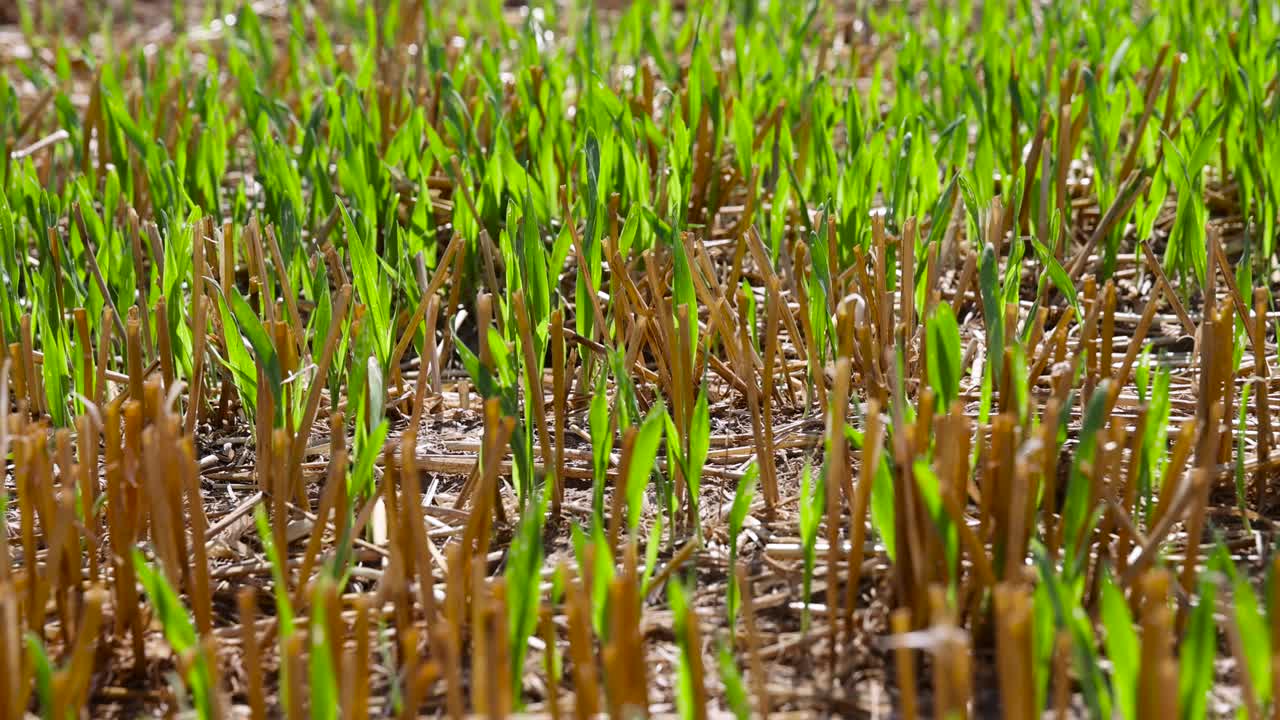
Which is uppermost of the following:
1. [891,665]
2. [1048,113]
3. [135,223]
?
→ [1048,113]

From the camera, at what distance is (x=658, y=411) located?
115 cm

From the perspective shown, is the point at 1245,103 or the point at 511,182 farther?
the point at 1245,103

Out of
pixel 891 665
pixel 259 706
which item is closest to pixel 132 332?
pixel 259 706

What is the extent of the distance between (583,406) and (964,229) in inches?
30.6

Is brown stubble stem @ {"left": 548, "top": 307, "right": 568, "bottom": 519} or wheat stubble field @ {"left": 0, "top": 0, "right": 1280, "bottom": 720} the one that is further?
brown stubble stem @ {"left": 548, "top": 307, "right": 568, "bottom": 519}

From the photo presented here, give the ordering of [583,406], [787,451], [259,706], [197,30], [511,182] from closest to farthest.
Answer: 1. [259,706]
2. [787,451]
3. [583,406]
4. [511,182]
5. [197,30]

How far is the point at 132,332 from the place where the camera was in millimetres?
1377

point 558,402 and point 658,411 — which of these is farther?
point 558,402

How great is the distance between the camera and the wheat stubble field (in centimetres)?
102

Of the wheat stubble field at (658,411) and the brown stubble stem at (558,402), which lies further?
the brown stubble stem at (558,402)

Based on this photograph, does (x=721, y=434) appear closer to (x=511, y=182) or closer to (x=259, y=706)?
(x=511, y=182)

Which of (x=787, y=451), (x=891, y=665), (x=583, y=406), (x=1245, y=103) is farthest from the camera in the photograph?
(x=1245, y=103)

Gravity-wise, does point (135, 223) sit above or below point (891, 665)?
above

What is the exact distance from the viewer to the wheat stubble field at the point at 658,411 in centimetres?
102
